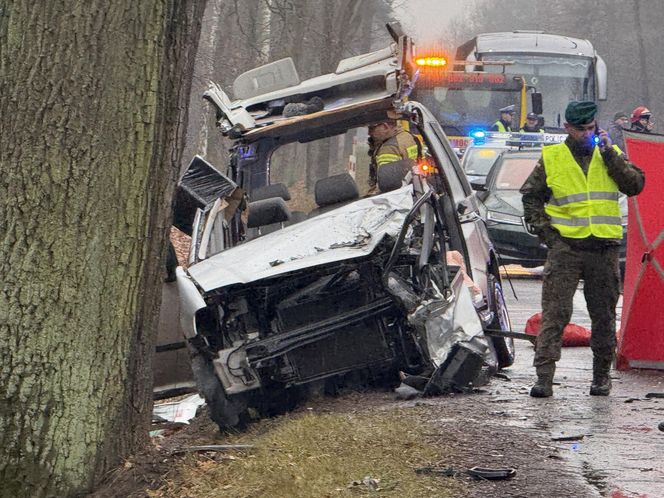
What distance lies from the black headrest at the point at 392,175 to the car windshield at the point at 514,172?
9.51m

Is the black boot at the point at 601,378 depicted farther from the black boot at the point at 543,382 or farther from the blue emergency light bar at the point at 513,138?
the blue emergency light bar at the point at 513,138

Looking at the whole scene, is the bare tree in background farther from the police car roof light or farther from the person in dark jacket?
the person in dark jacket

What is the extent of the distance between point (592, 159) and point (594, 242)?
0.50m

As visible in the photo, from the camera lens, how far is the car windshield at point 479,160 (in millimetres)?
19047

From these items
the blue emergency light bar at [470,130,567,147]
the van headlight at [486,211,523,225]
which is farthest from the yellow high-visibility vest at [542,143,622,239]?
the blue emergency light bar at [470,130,567,147]

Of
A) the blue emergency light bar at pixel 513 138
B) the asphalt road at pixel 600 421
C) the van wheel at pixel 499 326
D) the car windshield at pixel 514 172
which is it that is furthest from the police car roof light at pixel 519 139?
the van wheel at pixel 499 326

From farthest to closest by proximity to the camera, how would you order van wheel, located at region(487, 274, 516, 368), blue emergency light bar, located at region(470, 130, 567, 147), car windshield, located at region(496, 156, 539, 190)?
blue emergency light bar, located at region(470, 130, 567, 147)
car windshield, located at region(496, 156, 539, 190)
van wheel, located at region(487, 274, 516, 368)

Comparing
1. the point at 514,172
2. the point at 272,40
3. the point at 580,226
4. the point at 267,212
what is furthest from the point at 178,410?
the point at 272,40

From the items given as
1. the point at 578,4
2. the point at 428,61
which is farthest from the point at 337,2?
the point at 578,4

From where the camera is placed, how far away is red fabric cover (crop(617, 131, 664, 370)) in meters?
7.97

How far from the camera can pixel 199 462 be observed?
5.54 metres

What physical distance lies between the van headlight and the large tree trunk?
11481 millimetres

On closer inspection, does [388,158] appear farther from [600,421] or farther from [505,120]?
[505,120]

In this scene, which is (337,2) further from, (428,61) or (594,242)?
(594,242)
